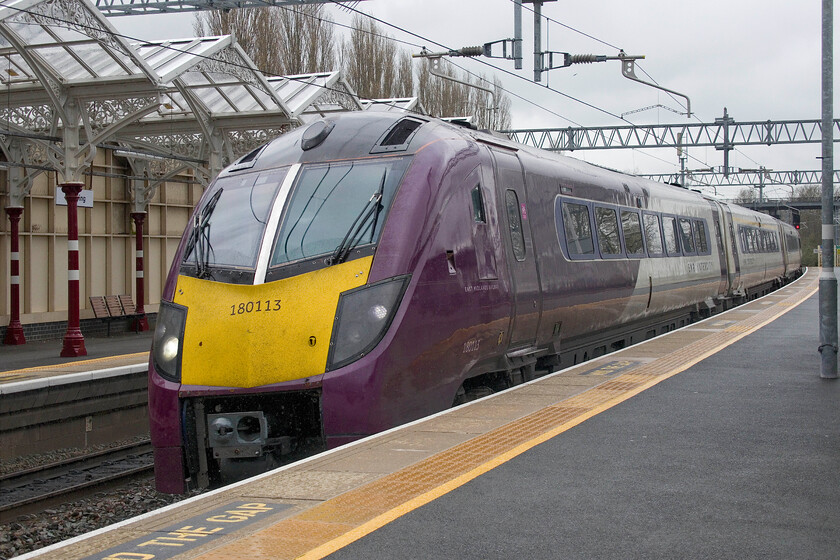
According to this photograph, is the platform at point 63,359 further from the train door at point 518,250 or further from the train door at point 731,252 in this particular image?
the train door at point 731,252

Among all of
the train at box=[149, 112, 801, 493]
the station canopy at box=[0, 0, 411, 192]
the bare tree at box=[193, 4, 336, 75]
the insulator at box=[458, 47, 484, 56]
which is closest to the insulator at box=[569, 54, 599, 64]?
the insulator at box=[458, 47, 484, 56]

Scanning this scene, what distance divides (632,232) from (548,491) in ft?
31.7

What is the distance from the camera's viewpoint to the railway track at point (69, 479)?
9.70m

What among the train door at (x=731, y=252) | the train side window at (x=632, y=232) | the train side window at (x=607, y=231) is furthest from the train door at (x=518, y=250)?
the train door at (x=731, y=252)

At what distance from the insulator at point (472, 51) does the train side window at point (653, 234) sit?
581cm

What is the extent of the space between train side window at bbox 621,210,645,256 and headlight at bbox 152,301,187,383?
8.12 m

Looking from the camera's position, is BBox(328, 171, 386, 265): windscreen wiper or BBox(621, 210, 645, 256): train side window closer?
BBox(328, 171, 386, 265): windscreen wiper

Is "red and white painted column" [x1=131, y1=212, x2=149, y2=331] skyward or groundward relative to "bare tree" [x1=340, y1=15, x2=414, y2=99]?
groundward

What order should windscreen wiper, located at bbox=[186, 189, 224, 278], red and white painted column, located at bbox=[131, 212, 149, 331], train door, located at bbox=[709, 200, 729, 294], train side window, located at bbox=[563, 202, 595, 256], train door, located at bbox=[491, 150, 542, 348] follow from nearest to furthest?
windscreen wiper, located at bbox=[186, 189, 224, 278] < train door, located at bbox=[491, 150, 542, 348] < train side window, located at bbox=[563, 202, 595, 256] < train door, located at bbox=[709, 200, 729, 294] < red and white painted column, located at bbox=[131, 212, 149, 331]

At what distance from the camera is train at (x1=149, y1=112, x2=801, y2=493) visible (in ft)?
24.0

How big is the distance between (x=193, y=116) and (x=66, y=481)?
12.1 metres

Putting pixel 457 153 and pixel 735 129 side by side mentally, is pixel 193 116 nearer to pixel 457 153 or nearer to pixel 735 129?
pixel 457 153

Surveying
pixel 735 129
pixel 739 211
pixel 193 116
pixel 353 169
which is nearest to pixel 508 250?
pixel 353 169

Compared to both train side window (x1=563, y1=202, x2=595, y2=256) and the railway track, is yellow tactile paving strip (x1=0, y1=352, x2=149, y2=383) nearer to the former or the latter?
the railway track
